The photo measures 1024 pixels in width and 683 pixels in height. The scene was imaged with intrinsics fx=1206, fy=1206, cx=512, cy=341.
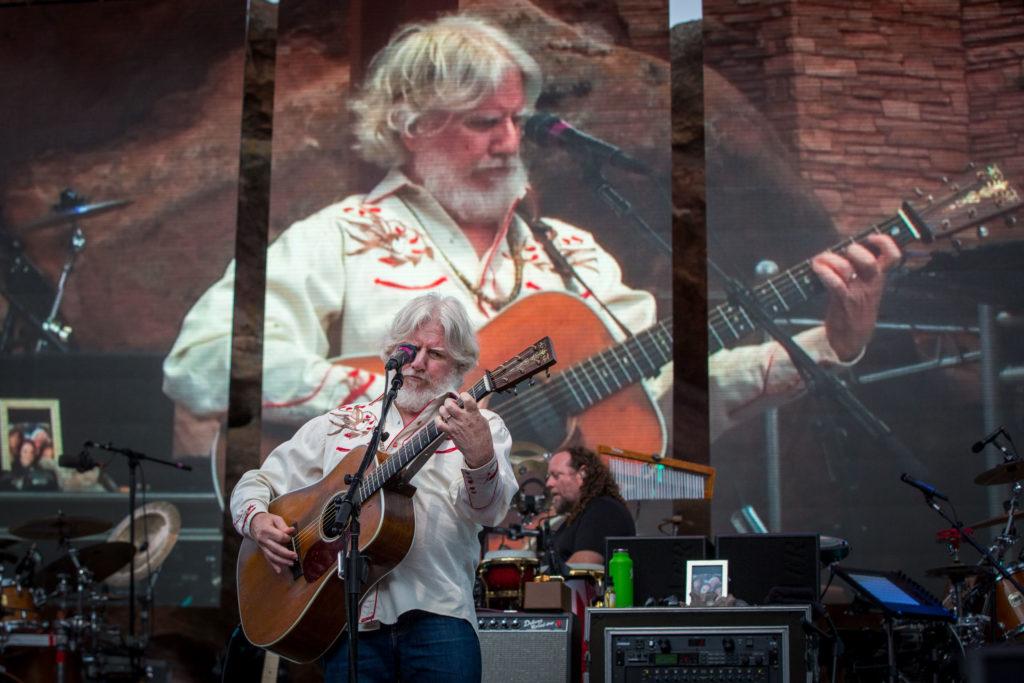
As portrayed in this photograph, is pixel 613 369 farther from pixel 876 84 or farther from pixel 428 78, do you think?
pixel 876 84

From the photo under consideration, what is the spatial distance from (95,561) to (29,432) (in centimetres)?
132

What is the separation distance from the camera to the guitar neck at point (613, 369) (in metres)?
7.54

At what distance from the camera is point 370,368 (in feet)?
25.6

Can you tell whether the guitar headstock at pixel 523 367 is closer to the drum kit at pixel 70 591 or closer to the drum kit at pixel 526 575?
the drum kit at pixel 526 575

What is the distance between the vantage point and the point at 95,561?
22.9 feet

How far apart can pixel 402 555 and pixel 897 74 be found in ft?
20.3

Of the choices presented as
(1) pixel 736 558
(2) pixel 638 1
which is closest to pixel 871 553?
(1) pixel 736 558

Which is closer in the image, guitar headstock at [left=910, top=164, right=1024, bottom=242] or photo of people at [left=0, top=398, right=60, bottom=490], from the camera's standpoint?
guitar headstock at [left=910, top=164, right=1024, bottom=242]

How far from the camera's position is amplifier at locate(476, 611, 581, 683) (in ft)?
13.9

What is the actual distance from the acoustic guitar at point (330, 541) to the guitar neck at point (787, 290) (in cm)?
485

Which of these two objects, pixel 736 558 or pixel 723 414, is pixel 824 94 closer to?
pixel 723 414

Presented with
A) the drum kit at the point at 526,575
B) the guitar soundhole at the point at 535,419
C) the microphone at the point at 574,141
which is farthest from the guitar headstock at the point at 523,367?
the microphone at the point at 574,141

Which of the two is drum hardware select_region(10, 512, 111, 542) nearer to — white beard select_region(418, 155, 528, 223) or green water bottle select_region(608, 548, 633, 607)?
white beard select_region(418, 155, 528, 223)

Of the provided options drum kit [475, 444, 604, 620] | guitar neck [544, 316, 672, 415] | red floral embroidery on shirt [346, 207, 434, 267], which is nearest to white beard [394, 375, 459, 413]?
drum kit [475, 444, 604, 620]
